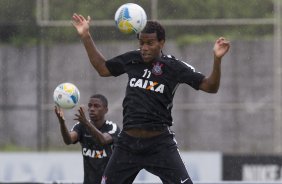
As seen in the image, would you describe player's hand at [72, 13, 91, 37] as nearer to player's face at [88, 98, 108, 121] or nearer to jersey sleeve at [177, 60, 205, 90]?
jersey sleeve at [177, 60, 205, 90]

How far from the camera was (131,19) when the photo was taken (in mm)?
8773

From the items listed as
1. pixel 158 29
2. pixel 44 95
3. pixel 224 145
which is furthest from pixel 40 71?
pixel 158 29

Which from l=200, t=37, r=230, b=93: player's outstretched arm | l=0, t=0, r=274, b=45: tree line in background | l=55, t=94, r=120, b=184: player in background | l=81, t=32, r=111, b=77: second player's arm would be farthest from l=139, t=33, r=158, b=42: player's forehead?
l=0, t=0, r=274, b=45: tree line in background

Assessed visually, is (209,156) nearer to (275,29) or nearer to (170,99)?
(275,29)

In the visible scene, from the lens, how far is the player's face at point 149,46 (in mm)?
8844

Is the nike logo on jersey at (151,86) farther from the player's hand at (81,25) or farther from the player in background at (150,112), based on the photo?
the player's hand at (81,25)

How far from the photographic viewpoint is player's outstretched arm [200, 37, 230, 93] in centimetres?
839

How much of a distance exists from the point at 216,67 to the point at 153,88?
68 centimetres

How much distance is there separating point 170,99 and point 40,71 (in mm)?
9882

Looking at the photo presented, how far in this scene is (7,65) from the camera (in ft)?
60.8

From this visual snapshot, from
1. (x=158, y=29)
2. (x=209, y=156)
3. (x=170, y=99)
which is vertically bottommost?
(x=209, y=156)

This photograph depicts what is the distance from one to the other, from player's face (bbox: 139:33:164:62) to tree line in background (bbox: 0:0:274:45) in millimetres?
9080

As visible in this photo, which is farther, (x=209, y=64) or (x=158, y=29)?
(x=209, y=64)

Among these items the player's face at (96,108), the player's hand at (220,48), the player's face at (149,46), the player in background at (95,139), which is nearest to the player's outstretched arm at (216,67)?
the player's hand at (220,48)
